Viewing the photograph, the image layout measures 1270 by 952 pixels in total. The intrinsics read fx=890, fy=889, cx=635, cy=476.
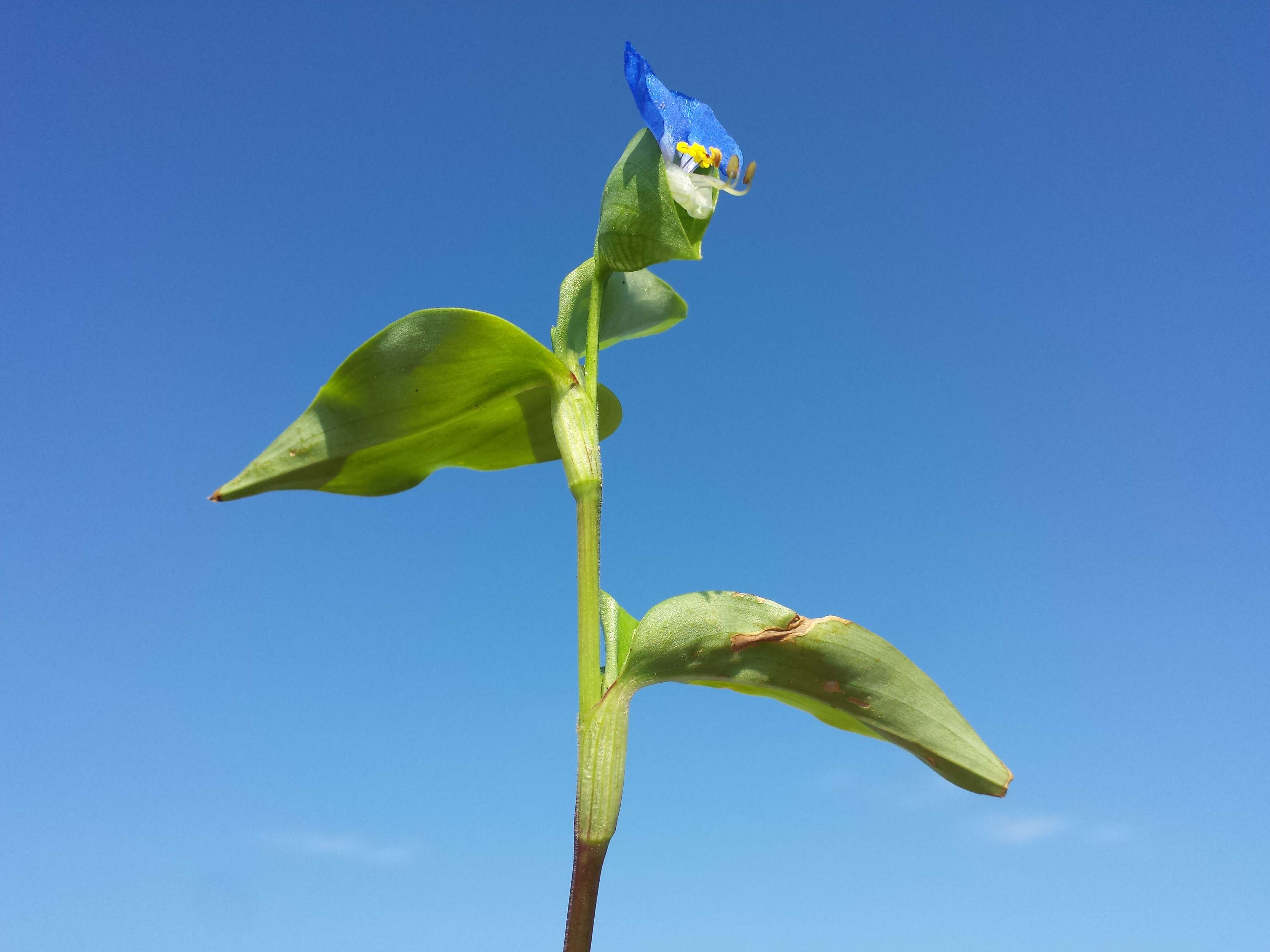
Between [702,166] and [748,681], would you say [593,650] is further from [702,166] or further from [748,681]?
[702,166]

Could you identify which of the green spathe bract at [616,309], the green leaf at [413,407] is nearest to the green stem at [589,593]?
the green leaf at [413,407]

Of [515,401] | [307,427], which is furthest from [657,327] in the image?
[307,427]

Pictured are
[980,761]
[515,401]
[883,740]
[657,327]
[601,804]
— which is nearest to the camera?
[601,804]

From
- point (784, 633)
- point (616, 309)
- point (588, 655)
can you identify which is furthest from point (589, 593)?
point (616, 309)

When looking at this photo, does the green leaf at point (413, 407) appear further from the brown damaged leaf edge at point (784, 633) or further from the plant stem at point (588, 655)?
the brown damaged leaf edge at point (784, 633)

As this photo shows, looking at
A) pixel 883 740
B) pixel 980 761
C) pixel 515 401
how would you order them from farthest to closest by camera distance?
pixel 515 401 → pixel 883 740 → pixel 980 761

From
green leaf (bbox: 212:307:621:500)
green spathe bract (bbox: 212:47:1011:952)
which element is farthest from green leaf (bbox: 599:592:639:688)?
green leaf (bbox: 212:307:621:500)
